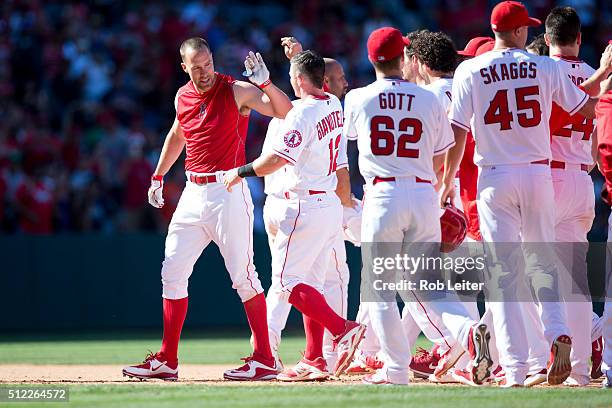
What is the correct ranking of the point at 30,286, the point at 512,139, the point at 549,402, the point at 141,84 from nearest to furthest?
1. the point at 549,402
2. the point at 512,139
3. the point at 30,286
4. the point at 141,84

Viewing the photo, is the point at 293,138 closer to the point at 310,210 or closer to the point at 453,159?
the point at 310,210

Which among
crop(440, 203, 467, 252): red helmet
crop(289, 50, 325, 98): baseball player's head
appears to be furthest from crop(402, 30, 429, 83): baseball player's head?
crop(440, 203, 467, 252): red helmet

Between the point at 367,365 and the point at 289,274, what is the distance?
1.30m

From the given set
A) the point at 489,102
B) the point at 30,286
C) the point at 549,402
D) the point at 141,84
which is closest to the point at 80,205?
the point at 30,286

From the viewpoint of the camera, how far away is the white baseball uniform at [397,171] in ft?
24.7

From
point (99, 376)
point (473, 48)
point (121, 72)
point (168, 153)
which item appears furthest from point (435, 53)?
point (121, 72)

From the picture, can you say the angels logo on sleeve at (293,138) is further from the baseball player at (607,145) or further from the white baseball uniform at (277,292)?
the baseball player at (607,145)

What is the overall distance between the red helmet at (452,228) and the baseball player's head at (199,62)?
7.44 feet

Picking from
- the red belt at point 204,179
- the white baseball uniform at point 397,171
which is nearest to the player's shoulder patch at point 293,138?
the red belt at point 204,179

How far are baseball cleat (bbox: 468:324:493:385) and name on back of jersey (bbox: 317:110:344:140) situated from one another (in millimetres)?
2161

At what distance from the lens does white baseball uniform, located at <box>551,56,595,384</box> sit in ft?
26.6

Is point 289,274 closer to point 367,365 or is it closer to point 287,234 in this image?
point 287,234

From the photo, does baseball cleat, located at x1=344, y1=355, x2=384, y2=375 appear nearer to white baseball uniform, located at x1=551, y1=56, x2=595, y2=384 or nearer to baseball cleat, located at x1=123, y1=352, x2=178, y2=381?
baseball cleat, located at x1=123, y1=352, x2=178, y2=381

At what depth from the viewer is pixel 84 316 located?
15.6 m
